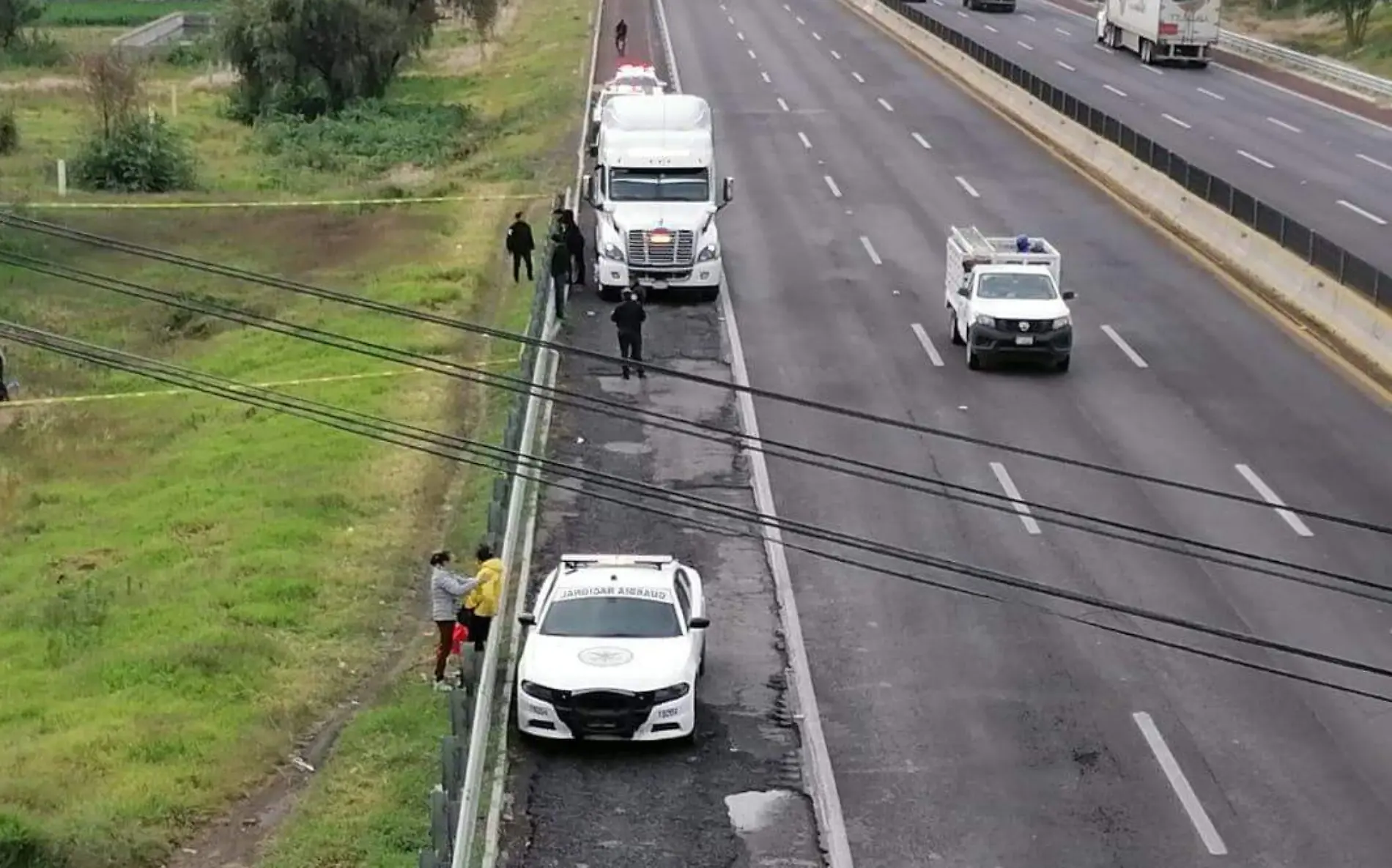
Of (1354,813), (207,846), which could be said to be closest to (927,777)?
(1354,813)

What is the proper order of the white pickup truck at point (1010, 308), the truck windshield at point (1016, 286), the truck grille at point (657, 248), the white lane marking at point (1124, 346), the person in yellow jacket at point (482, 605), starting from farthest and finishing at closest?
1. the truck grille at point (657, 248)
2. the white lane marking at point (1124, 346)
3. the truck windshield at point (1016, 286)
4. the white pickup truck at point (1010, 308)
5. the person in yellow jacket at point (482, 605)

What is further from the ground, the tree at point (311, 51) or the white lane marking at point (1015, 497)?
the tree at point (311, 51)

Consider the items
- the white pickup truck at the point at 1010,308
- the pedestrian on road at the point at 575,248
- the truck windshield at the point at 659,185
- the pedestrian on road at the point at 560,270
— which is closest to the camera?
the white pickup truck at the point at 1010,308

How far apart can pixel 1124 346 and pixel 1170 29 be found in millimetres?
42697

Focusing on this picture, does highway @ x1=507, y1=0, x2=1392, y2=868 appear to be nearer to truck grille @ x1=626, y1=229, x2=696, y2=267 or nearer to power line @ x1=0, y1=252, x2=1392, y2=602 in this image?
power line @ x1=0, y1=252, x2=1392, y2=602

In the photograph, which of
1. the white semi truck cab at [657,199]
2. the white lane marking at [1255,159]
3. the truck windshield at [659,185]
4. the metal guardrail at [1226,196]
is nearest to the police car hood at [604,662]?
the white semi truck cab at [657,199]

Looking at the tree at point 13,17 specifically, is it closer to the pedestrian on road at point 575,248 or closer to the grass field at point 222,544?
the grass field at point 222,544

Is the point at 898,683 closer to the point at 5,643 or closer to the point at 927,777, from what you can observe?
the point at 927,777

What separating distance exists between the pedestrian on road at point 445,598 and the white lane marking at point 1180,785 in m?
6.80

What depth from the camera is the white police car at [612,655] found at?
19359mm

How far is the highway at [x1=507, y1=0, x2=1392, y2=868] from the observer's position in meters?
18.2

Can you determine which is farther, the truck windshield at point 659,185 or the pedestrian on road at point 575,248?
the truck windshield at point 659,185

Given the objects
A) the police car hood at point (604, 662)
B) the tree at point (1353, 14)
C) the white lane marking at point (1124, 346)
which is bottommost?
the white lane marking at point (1124, 346)

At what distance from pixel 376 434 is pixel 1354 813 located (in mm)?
17899
